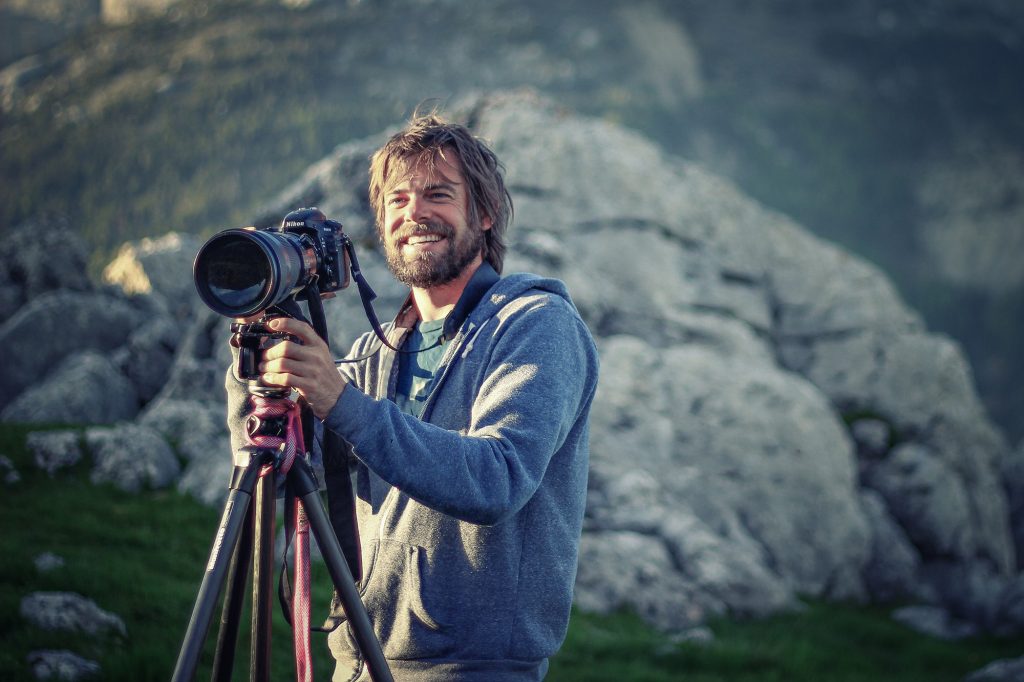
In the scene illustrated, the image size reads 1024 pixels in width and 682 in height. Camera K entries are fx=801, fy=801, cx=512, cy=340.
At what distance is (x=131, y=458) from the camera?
9.09 m

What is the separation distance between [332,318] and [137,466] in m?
3.05

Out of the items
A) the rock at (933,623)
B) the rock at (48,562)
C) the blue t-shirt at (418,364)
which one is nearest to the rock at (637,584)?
the rock at (933,623)

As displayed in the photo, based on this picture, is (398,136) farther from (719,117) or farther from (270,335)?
(719,117)

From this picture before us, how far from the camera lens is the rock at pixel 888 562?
12.6 meters

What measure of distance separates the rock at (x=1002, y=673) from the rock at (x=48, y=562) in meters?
8.16

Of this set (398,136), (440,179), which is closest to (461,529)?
(440,179)

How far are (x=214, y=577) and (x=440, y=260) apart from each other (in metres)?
1.49

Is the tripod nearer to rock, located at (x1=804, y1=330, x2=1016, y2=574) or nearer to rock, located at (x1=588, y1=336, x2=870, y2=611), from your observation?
rock, located at (x1=588, y1=336, x2=870, y2=611)

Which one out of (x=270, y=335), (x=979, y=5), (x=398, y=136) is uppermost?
(x=979, y=5)

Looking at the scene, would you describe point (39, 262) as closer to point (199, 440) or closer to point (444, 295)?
point (199, 440)

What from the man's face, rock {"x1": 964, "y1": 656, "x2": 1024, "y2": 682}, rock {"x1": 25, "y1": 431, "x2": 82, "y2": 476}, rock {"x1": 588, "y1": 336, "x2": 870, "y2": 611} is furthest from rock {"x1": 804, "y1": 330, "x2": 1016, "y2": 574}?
the man's face

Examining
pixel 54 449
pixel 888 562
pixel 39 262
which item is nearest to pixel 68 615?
pixel 54 449

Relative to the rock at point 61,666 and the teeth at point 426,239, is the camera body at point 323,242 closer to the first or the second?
the teeth at point 426,239

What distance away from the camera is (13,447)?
345 inches
